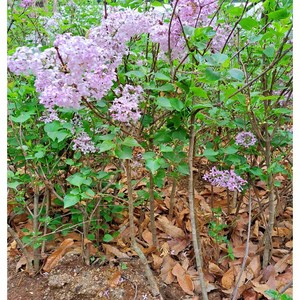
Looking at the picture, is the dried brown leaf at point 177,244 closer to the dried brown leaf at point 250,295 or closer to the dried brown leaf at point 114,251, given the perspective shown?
the dried brown leaf at point 114,251

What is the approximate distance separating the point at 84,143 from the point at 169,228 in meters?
0.76

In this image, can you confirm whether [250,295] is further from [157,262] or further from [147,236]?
[147,236]

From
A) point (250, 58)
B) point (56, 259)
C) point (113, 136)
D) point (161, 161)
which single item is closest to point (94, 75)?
point (113, 136)

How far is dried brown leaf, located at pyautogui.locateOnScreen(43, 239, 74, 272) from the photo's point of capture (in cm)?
169

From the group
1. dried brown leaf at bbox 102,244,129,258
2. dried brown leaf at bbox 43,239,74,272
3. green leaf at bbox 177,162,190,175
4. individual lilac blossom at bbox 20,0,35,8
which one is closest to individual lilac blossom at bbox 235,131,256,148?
green leaf at bbox 177,162,190,175

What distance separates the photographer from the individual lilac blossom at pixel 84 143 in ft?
4.42

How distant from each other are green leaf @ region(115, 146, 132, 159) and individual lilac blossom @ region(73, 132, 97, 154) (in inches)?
8.1

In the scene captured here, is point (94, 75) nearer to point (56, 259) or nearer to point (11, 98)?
point (11, 98)

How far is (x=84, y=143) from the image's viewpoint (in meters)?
1.36

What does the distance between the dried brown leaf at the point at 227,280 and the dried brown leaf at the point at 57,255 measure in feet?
2.30

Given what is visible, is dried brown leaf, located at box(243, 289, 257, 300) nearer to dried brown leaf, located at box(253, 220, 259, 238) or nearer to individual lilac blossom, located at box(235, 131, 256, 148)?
dried brown leaf, located at box(253, 220, 259, 238)

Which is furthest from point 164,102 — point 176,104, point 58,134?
point 58,134

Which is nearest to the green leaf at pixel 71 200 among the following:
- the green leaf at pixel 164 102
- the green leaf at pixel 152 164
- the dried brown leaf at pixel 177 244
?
the green leaf at pixel 152 164

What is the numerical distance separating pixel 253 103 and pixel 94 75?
556 mm
